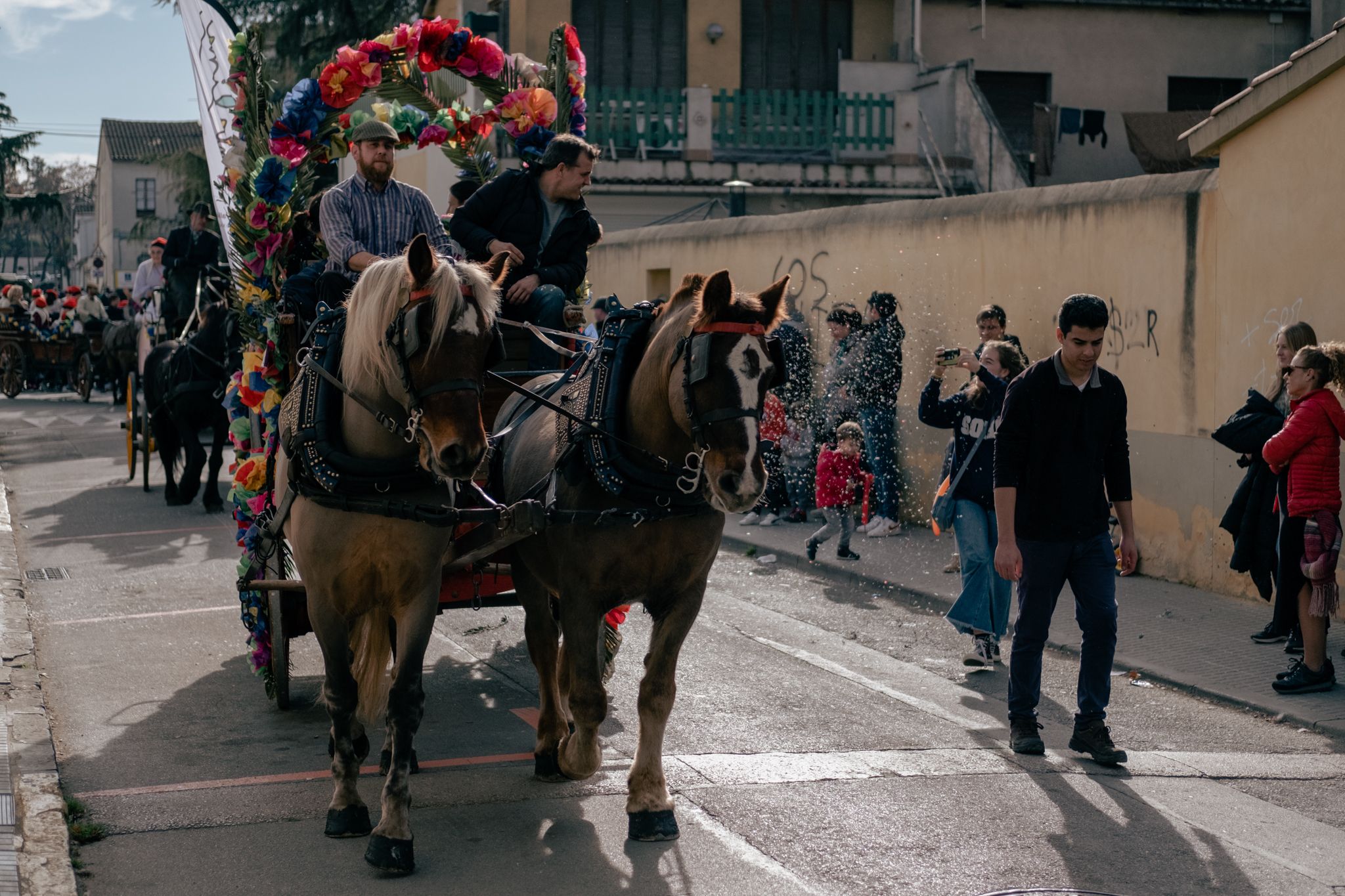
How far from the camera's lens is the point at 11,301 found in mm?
31312

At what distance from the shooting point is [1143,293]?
11352 mm

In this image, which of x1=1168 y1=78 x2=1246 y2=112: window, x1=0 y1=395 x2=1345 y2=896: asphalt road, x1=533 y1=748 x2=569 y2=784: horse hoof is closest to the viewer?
x1=0 y1=395 x2=1345 y2=896: asphalt road

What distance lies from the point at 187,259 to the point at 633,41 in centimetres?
1072

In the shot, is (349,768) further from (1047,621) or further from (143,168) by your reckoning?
(143,168)

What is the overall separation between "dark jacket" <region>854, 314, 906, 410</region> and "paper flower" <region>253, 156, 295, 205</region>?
714cm

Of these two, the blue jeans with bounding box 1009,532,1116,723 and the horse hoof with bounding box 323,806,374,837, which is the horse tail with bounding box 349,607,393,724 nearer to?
the horse hoof with bounding box 323,806,374,837

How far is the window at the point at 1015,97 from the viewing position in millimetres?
24234

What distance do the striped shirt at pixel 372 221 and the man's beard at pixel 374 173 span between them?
3 cm

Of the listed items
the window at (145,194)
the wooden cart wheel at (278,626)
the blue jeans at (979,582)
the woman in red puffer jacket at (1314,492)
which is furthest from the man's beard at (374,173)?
the window at (145,194)

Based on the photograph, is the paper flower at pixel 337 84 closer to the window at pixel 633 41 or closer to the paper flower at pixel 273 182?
the paper flower at pixel 273 182

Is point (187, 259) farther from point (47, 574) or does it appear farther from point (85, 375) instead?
point (85, 375)

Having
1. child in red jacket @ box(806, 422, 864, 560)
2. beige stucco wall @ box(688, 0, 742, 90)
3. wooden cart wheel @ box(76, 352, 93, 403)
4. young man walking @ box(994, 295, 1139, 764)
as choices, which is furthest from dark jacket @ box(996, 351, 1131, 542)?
wooden cart wheel @ box(76, 352, 93, 403)

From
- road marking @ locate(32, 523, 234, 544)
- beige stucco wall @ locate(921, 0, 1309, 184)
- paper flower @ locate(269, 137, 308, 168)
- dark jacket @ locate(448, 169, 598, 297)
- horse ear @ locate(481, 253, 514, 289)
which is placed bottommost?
road marking @ locate(32, 523, 234, 544)

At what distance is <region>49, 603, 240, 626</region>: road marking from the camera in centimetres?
957
